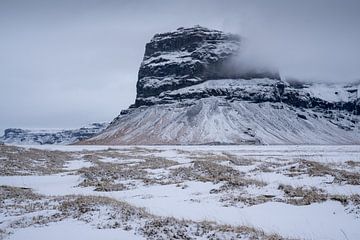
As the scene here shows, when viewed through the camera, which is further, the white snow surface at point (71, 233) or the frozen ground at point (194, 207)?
the frozen ground at point (194, 207)

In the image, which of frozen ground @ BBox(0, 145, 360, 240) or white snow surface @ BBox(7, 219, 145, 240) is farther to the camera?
frozen ground @ BBox(0, 145, 360, 240)

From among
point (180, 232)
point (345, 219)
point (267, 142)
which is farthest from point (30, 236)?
point (267, 142)

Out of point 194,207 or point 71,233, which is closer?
point 71,233

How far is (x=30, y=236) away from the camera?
13117 millimetres

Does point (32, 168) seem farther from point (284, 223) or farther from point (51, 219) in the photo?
point (284, 223)

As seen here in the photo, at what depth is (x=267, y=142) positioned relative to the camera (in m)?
176

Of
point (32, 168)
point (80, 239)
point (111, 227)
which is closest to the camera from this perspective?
point (80, 239)

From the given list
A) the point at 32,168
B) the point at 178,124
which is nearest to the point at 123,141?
the point at 178,124

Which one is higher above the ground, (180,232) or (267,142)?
(180,232)

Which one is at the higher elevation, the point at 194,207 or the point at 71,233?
the point at 71,233

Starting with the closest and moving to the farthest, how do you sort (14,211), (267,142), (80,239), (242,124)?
(80,239)
(14,211)
(267,142)
(242,124)

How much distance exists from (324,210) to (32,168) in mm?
31580

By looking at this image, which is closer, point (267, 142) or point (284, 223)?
point (284, 223)

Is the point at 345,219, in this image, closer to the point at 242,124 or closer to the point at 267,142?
the point at 267,142
